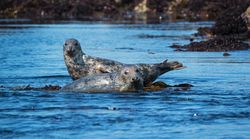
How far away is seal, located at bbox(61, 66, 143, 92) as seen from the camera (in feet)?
47.6

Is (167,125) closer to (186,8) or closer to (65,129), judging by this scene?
(65,129)

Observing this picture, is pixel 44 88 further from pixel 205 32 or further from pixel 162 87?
pixel 205 32

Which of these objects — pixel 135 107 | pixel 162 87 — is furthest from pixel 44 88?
pixel 135 107

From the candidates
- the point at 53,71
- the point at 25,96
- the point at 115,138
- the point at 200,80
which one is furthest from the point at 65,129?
the point at 53,71

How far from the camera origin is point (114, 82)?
14.7 meters

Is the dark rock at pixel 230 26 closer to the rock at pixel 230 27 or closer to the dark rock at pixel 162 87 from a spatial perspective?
the rock at pixel 230 27

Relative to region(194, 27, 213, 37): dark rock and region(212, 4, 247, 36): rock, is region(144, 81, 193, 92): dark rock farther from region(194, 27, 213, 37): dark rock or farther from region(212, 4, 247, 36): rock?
region(194, 27, 213, 37): dark rock

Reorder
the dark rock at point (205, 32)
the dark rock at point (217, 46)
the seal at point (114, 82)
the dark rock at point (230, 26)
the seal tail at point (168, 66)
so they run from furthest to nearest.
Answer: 1. the dark rock at point (205, 32)
2. the dark rock at point (230, 26)
3. the dark rock at point (217, 46)
4. the seal tail at point (168, 66)
5. the seal at point (114, 82)

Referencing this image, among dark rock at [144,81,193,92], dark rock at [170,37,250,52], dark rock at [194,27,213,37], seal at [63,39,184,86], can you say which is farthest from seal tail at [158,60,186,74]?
dark rock at [194,27,213,37]

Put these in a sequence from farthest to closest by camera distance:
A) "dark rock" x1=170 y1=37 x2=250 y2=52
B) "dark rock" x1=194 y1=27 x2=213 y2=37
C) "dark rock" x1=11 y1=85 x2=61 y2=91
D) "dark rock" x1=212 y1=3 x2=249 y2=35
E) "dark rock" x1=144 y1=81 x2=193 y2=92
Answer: "dark rock" x1=194 y1=27 x2=213 y2=37 → "dark rock" x1=212 y1=3 x2=249 y2=35 → "dark rock" x1=170 y1=37 x2=250 y2=52 → "dark rock" x1=11 y1=85 x2=61 y2=91 → "dark rock" x1=144 y1=81 x2=193 y2=92

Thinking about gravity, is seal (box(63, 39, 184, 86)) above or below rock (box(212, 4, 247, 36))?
above

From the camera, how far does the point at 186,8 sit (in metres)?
62.5

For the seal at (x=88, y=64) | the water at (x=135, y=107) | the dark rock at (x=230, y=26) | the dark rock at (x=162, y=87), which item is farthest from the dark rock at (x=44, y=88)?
the dark rock at (x=230, y=26)

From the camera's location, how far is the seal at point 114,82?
14.5m
